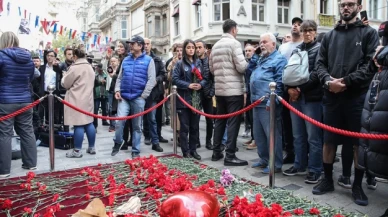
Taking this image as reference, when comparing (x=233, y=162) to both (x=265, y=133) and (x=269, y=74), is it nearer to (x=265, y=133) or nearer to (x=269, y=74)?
(x=265, y=133)

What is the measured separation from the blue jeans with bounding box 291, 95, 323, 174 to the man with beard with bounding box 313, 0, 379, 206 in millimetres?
333

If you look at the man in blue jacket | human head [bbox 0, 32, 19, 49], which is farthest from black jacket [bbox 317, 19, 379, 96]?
human head [bbox 0, 32, 19, 49]

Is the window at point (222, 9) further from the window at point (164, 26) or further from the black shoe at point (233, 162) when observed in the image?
the black shoe at point (233, 162)

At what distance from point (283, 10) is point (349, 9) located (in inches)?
906

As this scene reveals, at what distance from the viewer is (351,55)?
12.5ft

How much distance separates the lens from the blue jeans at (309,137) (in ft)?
14.4

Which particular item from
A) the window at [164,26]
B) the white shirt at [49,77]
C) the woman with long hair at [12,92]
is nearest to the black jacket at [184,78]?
the woman with long hair at [12,92]

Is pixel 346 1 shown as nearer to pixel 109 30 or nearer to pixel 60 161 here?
pixel 60 161

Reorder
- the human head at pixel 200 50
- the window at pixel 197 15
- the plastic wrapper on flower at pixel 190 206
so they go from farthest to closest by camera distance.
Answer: the window at pixel 197 15, the human head at pixel 200 50, the plastic wrapper on flower at pixel 190 206

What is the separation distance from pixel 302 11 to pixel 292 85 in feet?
76.8

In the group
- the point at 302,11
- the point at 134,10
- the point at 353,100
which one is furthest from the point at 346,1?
the point at 134,10

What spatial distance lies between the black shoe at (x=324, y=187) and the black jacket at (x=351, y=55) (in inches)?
39.8

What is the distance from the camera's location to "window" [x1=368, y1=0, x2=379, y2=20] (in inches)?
1064

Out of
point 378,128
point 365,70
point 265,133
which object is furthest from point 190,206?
point 265,133
